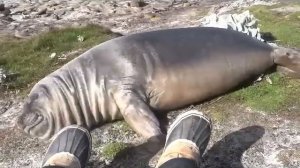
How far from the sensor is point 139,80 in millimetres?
6012

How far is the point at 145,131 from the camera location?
5504 mm

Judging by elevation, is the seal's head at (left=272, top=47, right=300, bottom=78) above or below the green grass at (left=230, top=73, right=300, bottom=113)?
above

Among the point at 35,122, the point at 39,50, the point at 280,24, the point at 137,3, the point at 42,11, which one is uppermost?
the point at 35,122


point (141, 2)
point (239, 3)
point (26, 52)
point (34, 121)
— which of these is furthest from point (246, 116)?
point (141, 2)

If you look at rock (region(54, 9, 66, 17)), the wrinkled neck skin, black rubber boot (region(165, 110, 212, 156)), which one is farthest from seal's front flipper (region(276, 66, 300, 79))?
rock (region(54, 9, 66, 17))

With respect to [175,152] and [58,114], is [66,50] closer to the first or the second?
[58,114]

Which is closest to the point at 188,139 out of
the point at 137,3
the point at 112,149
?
the point at 112,149

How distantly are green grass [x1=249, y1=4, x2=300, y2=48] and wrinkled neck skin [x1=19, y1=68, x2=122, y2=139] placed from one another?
3.07 metres

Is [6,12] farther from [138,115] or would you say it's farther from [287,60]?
[138,115]

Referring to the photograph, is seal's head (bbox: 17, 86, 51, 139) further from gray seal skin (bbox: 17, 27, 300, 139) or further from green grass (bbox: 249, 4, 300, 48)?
green grass (bbox: 249, 4, 300, 48)

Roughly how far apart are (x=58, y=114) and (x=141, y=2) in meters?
7.46

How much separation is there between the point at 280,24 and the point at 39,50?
3.78 meters

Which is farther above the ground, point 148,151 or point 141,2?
point 148,151

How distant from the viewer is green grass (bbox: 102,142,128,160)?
5.24 m
